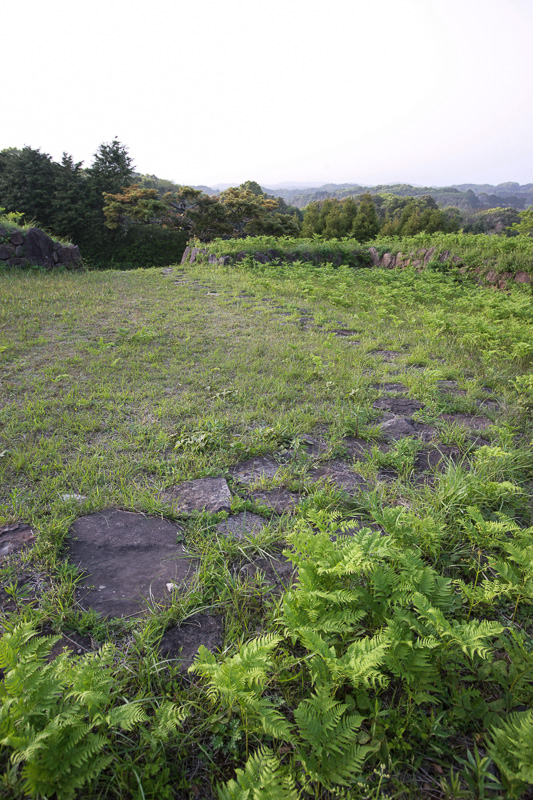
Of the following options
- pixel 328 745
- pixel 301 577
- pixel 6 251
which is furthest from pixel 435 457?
pixel 6 251

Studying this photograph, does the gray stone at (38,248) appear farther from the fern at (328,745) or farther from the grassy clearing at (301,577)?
the fern at (328,745)

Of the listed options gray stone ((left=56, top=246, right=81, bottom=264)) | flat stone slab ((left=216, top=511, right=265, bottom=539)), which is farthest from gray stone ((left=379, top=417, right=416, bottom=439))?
gray stone ((left=56, top=246, right=81, bottom=264))

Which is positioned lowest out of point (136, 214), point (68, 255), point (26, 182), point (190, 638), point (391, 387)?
point (190, 638)

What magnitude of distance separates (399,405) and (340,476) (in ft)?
3.96

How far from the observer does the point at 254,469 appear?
2.25 m

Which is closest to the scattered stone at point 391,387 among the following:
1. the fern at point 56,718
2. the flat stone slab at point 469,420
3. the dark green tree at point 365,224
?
the flat stone slab at point 469,420

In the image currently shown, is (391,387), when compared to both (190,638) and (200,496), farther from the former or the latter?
(190,638)

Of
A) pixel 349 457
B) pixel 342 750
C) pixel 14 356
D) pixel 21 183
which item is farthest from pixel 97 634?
pixel 21 183

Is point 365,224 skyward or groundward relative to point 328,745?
skyward

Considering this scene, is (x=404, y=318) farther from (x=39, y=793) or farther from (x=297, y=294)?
(x=39, y=793)

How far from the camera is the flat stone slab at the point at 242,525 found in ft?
5.68

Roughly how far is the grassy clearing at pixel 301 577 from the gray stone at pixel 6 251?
6.18m

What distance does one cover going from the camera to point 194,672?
1161mm

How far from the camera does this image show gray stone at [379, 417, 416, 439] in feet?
8.54
